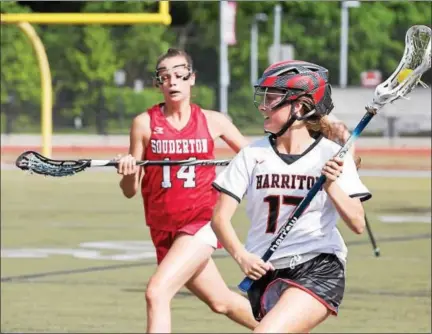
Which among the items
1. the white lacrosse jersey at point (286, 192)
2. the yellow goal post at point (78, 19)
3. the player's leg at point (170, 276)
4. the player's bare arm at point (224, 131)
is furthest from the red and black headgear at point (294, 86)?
the yellow goal post at point (78, 19)

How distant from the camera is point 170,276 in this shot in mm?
8508

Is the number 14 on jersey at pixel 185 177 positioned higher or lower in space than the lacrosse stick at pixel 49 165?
lower

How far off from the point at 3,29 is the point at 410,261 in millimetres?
30206

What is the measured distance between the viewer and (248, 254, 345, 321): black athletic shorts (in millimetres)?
6555

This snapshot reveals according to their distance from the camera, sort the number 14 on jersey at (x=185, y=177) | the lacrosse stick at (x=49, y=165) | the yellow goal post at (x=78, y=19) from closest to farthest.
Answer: the lacrosse stick at (x=49, y=165) < the number 14 on jersey at (x=185, y=177) < the yellow goal post at (x=78, y=19)

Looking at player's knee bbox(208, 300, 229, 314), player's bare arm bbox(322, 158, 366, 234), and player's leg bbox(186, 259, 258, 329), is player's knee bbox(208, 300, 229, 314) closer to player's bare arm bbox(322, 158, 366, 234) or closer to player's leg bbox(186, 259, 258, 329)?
player's leg bbox(186, 259, 258, 329)

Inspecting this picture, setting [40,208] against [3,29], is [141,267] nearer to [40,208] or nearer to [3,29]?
[40,208]

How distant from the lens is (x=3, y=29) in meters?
44.2

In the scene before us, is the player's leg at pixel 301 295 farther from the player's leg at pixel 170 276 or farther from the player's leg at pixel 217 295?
the player's leg at pixel 217 295

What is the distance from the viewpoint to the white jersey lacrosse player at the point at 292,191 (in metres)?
6.55

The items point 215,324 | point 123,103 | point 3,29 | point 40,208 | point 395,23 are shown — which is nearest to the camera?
point 215,324

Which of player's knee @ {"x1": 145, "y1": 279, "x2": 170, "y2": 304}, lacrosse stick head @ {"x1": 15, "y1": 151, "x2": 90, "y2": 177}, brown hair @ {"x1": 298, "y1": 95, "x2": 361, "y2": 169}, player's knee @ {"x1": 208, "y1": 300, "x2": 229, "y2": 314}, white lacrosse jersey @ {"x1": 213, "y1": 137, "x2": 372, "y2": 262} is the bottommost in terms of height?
player's knee @ {"x1": 208, "y1": 300, "x2": 229, "y2": 314}

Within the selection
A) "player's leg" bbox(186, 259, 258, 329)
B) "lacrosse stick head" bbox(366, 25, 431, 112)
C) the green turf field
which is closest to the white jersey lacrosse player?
"lacrosse stick head" bbox(366, 25, 431, 112)

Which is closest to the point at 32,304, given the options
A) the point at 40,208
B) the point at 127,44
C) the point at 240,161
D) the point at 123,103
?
the point at 240,161
